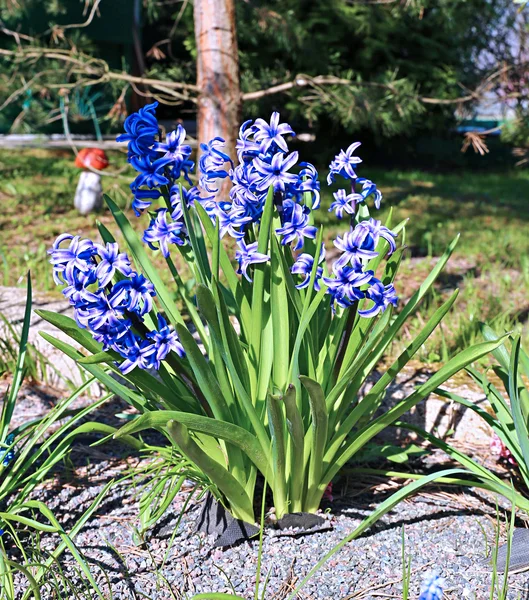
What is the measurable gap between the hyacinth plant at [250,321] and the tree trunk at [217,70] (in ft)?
8.76

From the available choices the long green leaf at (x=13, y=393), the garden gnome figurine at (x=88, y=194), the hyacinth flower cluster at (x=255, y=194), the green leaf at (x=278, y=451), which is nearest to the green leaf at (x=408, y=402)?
the green leaf at (x=278, y=451)

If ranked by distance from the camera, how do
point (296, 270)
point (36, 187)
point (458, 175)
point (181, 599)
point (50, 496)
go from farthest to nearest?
point (458, 175), point (36, 187), point (50, 496), point (296, 270), point (181, 599)

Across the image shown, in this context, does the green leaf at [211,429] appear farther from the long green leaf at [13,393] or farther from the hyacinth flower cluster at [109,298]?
the long green leaf at [13,393]

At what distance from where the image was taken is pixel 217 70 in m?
4.33

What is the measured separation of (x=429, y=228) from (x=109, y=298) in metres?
4.62

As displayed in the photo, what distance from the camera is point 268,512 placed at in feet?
6.25

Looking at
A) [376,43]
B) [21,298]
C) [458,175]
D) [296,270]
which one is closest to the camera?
[296,270]

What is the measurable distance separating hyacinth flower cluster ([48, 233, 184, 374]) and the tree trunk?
2.94m

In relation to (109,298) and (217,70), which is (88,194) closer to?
(217,70)

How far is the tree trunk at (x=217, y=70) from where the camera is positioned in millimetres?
4242

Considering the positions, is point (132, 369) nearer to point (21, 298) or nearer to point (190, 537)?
point (190, 537)

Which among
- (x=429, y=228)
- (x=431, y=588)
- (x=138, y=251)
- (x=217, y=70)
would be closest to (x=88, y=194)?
(x=217, y=70)

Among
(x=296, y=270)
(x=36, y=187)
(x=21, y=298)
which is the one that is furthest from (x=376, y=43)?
(x=296, y=270)

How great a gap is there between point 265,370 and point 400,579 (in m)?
0.60
